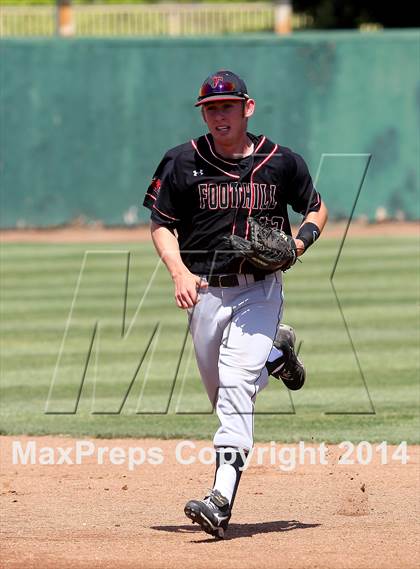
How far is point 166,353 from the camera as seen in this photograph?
37.3 feet

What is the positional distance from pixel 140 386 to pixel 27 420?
142 cm

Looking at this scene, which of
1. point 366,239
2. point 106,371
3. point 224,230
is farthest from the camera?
point 366,239

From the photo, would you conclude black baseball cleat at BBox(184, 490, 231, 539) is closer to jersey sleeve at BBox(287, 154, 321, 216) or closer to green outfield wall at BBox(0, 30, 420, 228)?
jersey sleeve at BBox(287, 154, 321, 216)

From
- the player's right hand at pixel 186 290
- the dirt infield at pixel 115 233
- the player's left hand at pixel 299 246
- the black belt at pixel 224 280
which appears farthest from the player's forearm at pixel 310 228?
the dirt infield at pixel 115 233

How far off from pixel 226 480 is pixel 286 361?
1109 millimetres

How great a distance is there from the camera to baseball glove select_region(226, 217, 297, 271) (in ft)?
18.3

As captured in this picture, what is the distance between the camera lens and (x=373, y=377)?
10.1 meters

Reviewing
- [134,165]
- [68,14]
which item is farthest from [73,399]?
[68,14]

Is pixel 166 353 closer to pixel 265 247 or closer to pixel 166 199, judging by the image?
pixel 166 199

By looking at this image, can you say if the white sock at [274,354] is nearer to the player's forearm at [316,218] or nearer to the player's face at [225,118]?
the player's forearm at [316,218]

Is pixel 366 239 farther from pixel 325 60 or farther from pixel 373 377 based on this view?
pixel 373 377

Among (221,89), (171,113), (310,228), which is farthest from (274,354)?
(171,113)

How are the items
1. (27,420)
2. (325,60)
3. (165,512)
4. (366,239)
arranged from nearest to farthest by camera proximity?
(165,512), (27,420), (366,239), (325,60)

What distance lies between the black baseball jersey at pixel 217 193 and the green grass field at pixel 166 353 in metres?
2.65
